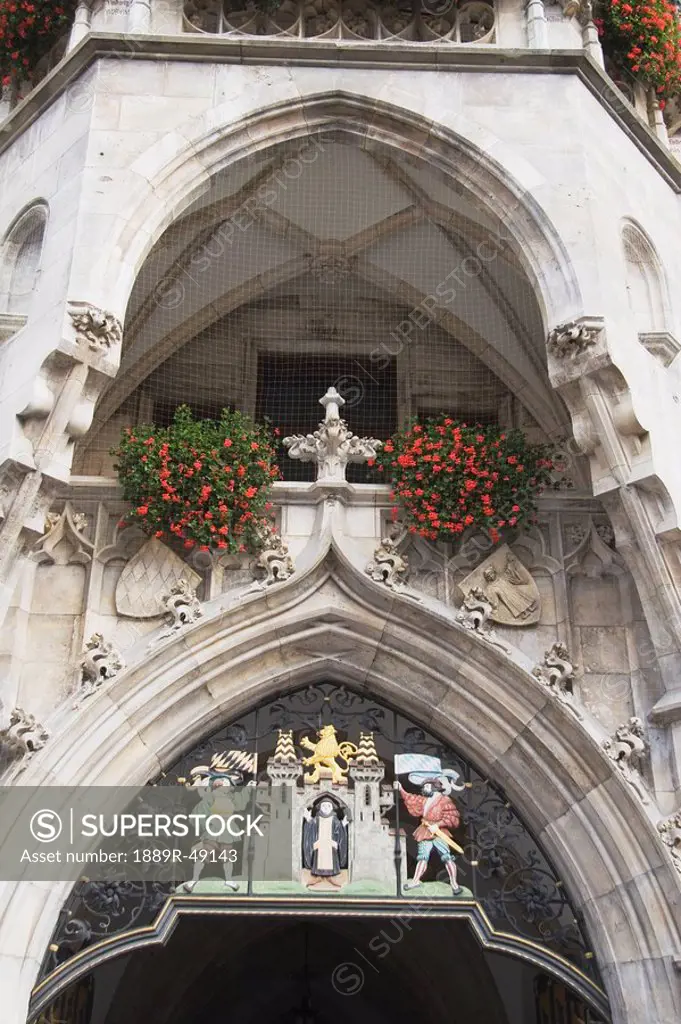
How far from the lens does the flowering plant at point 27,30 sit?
9.55 metres

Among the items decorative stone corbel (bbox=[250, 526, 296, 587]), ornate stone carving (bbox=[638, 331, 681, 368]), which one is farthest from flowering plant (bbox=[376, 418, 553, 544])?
ornate stone carving (bbox=[638, 331, 681, 368])

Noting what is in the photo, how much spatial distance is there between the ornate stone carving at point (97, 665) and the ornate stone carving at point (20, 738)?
35cm

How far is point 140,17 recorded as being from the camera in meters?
8.89

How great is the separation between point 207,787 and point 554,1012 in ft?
9.95

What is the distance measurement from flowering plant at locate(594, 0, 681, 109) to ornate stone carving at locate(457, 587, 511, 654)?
455 cm

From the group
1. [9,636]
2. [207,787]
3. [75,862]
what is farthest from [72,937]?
[9,636]

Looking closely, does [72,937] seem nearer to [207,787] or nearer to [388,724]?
[207,787]

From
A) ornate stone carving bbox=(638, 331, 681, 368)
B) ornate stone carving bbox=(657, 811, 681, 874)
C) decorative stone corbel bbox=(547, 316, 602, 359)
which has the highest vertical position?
ornate stone carving bbox=(638, 331, 681, 368)

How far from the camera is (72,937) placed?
7.32m

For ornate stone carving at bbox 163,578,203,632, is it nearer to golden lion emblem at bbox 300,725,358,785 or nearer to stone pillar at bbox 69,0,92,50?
golden lion emblem at bbox 300,725,358,785

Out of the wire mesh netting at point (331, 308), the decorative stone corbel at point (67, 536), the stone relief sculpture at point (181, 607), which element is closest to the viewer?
the stone relief sculpture at point (181, 607)

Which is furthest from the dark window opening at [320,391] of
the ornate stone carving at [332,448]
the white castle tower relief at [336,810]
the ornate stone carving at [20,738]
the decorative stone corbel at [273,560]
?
the ornate stone carving at [20,738]

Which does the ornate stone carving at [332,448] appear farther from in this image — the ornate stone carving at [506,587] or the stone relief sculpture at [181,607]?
the stone relief sculpture at [181,607]

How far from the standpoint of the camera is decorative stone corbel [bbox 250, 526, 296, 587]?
7.92m
